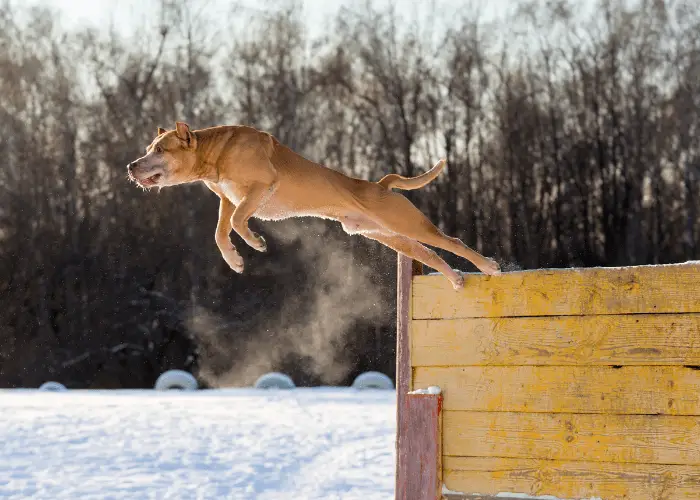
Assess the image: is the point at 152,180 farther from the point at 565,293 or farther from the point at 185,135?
the point at 565,293

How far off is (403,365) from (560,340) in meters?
0.78

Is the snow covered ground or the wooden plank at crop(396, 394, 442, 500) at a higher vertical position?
the wooden plank at crop(396, 394, 442, 500)

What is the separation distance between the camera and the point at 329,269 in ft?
70.0

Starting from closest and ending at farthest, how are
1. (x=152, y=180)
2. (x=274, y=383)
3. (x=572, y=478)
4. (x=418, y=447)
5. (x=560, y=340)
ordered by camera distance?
(x=152, y=180) < (x=572, y=478) < (x=560, y=340) < (x=418, y=447) < (x=274, y=383)

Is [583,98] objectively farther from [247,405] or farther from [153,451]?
[153,451]

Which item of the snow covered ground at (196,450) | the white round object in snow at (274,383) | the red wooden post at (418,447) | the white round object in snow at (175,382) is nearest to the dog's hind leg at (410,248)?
the red wooden post at (418,447)

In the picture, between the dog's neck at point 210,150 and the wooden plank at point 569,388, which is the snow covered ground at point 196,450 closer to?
the wooden plank at point 569,388

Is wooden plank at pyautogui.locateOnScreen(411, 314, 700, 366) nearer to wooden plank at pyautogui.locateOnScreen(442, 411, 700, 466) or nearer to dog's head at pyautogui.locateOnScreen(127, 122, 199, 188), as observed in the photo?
wooden plank at pyautogui.locateOnScreen(442, 411, 700, 466)

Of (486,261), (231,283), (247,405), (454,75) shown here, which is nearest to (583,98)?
(454,75)

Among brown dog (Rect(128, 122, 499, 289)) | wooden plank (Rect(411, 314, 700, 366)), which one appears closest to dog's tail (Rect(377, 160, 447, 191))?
brown dog (Rect(128, 122, 499, 289))

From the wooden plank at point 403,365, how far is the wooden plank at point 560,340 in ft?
0.18

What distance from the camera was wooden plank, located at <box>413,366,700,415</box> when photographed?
152 inches

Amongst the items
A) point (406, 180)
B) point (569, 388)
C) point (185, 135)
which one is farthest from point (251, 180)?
point (569, 388)

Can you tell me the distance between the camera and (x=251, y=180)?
3.67 metres
